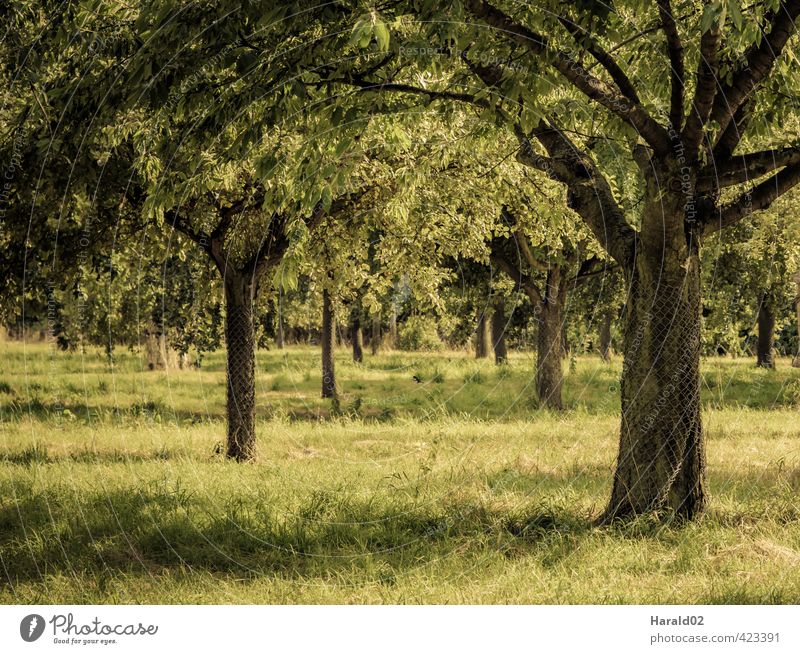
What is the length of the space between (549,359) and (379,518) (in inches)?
551

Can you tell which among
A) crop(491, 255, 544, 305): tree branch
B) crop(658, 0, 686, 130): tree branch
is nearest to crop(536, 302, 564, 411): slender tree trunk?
crop(491, 255, 544, 305): tree branch

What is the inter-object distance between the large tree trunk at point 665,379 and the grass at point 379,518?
19.3 inches

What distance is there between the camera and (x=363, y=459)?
1485 centimetres

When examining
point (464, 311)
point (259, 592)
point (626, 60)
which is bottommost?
point (259, 592)

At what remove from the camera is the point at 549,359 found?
76.6 ft

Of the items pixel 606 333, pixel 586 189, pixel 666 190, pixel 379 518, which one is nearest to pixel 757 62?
pixel 666 190

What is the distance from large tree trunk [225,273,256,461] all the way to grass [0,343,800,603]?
18.7 inches

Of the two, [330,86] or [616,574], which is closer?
[616,574]

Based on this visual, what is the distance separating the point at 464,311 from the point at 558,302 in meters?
5.88

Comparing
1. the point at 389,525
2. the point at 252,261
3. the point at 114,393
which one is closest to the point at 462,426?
the point at 252,261

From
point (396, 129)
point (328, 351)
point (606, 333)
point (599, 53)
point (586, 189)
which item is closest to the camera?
point (599, 53)

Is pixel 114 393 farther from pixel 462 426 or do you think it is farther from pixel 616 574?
pixel 616 574

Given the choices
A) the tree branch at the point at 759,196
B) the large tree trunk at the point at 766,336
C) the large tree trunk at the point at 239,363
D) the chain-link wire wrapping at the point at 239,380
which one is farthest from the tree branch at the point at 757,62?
the large tree trunk at the point at 766,336

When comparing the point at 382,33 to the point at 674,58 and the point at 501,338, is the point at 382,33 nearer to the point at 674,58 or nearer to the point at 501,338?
the point at 674,58
